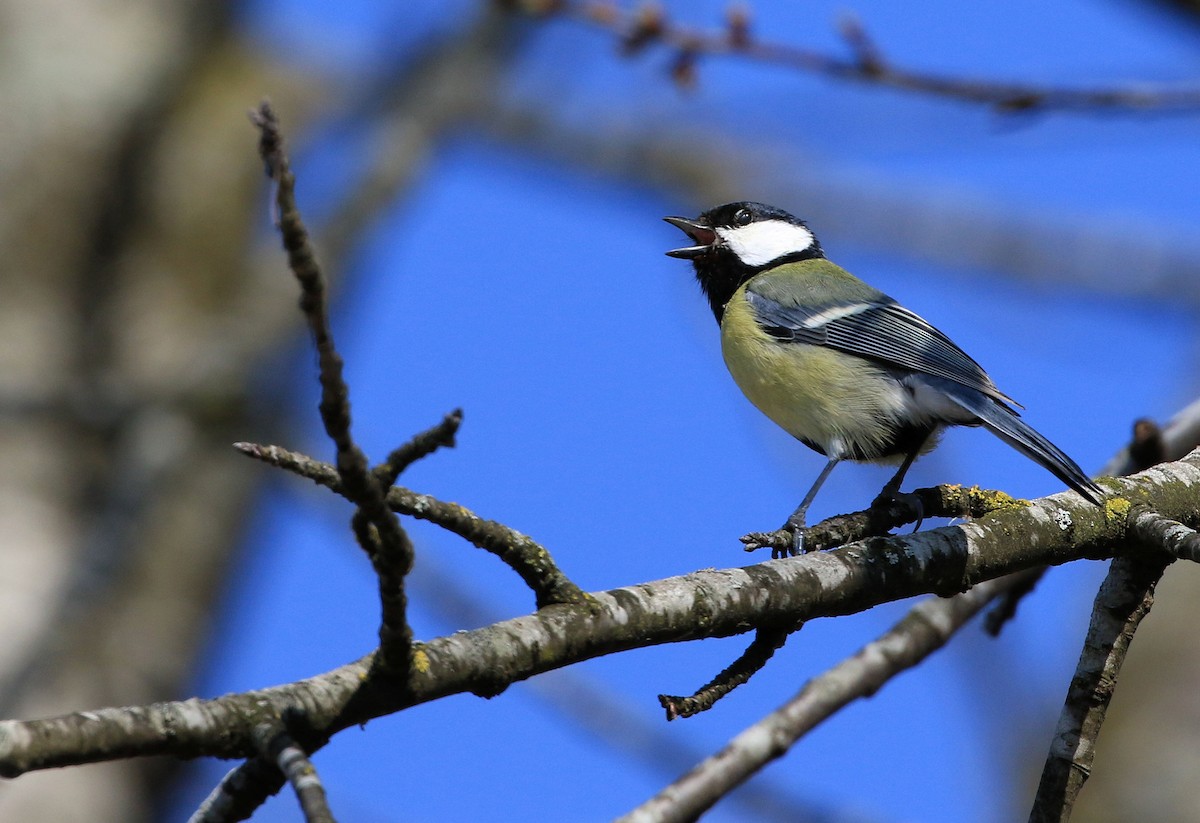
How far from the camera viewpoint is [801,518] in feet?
9.46

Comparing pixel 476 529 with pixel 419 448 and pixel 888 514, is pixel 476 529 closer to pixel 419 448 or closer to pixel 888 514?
pixel 419 448

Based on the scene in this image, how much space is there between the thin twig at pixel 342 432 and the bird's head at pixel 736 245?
9.12 feet

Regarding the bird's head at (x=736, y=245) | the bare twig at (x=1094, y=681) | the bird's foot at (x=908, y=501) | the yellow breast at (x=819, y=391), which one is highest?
the bird's head at (x=736, y=245)

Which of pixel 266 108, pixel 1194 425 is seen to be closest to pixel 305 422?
pixel 1194 425

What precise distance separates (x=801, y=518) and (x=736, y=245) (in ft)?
6.05

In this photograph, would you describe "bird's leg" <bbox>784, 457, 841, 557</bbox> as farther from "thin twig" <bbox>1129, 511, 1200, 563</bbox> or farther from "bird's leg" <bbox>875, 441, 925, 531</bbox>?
"thin twig" <bbox>1129, 511, 1200, 563</bbox>

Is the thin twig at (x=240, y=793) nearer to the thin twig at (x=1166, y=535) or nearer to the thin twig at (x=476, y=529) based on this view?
the thin twig at (x=476, y=529)

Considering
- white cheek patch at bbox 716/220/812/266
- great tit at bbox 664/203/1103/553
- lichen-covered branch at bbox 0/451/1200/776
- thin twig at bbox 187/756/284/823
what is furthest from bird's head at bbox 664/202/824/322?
thin twig at bbox 187/756/284/823

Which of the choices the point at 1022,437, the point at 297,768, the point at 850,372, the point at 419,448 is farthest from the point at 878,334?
the point at 297,768

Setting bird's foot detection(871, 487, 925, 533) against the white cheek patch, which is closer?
bird's foot detection(871, 487, 925, 533)

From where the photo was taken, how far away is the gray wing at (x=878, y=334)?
11.4 ft

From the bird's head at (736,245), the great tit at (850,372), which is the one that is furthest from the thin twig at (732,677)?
the bird's head at (736,245)

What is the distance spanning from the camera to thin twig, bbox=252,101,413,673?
3.97 feet

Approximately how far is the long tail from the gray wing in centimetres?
4
